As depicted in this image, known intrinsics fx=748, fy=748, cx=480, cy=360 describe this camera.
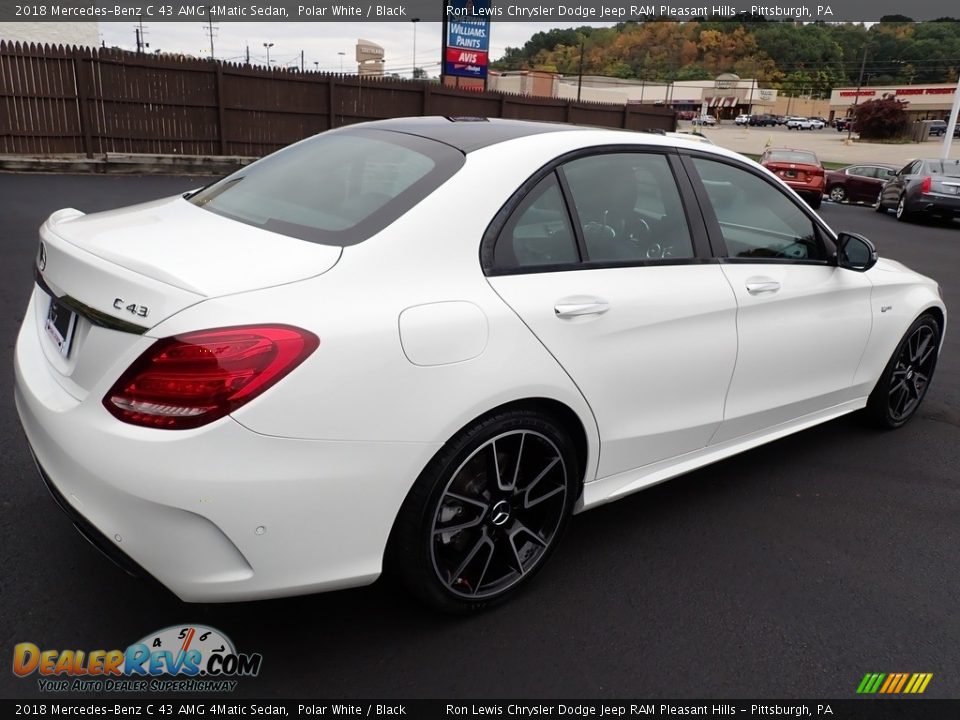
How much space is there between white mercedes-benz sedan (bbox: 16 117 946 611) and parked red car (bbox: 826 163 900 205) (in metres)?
20.7

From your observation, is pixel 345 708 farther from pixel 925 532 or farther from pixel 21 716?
pixel 925 532

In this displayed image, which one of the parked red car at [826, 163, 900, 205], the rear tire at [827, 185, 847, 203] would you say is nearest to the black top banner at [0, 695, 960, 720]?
the parked red car at [826, 163, 900, 205]

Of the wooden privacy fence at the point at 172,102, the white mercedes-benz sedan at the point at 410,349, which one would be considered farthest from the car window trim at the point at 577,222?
the wooden privacy fence at the point at 172,102

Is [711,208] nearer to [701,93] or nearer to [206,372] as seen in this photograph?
[206,372]

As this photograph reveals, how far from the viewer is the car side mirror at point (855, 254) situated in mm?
3664

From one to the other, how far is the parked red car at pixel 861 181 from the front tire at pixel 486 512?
21.9 m

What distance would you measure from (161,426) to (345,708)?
100cm

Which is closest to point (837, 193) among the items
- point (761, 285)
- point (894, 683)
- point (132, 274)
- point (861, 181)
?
point (861, 181)

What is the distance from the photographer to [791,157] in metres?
19.0

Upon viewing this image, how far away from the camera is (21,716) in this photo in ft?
6.91

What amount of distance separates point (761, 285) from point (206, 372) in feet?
7.79

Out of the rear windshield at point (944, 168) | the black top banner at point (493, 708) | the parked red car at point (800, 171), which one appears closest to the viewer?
the black top banner at point (493, 708)

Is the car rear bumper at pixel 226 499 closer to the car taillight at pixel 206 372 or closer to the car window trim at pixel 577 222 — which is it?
the car taillight at pixel 206 372

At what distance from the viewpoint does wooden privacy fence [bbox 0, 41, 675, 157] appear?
15.0 m
